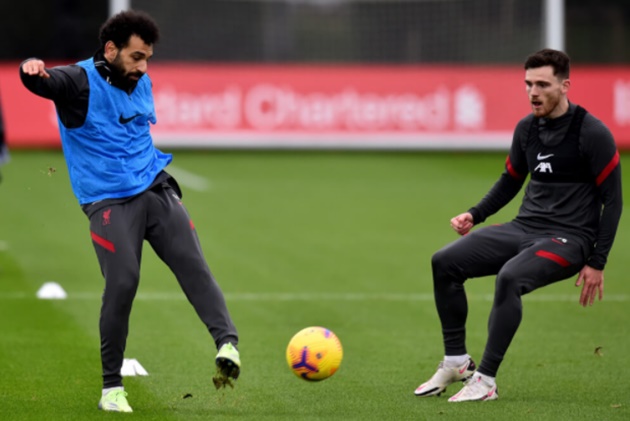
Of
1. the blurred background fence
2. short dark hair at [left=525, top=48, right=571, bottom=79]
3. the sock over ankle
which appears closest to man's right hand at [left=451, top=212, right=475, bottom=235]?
the sock over ankle

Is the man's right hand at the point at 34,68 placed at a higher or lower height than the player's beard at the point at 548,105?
higher

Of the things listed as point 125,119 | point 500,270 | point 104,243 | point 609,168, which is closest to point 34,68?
point 125,119

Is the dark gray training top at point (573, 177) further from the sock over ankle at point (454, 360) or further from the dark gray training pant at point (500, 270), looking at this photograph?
the sock over ankle at point (454, 360)

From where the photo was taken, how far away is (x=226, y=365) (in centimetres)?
783

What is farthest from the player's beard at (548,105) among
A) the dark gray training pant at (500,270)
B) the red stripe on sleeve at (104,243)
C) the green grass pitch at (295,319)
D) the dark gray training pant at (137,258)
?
the red stripe on sleeve at (104,243)

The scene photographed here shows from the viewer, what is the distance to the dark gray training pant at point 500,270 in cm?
829

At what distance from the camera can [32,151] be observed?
2912 centimetres

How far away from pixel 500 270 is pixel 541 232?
0.37m

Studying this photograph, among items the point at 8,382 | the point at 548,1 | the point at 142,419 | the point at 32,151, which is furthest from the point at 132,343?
the point at 548,1

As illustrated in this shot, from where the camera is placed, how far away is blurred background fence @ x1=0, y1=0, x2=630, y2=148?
29.4m

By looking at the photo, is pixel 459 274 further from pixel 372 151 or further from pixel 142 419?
pixel 372 151

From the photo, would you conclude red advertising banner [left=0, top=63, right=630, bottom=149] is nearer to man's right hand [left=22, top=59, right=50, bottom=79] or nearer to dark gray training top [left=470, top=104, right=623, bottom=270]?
dark gray training top [left=470, top=104, right=623, bottom=270]

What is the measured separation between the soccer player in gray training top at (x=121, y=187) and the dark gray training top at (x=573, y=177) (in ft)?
7.31

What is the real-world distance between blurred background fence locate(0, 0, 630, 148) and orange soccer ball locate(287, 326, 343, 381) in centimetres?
2107
